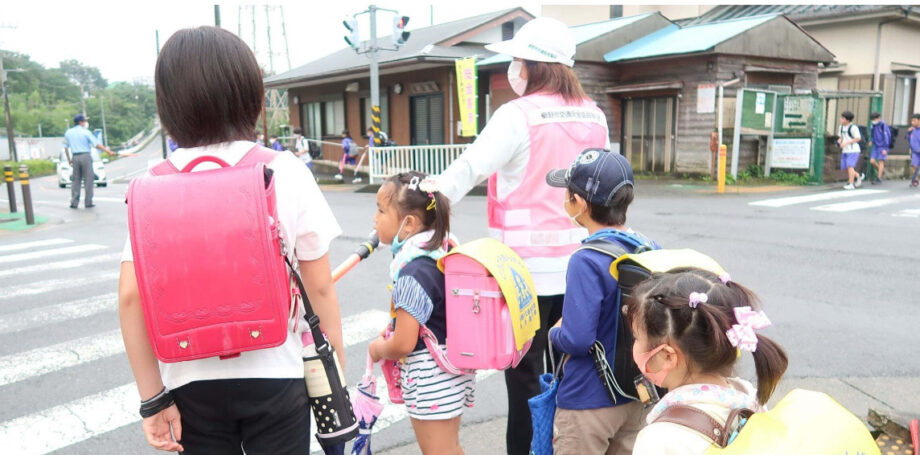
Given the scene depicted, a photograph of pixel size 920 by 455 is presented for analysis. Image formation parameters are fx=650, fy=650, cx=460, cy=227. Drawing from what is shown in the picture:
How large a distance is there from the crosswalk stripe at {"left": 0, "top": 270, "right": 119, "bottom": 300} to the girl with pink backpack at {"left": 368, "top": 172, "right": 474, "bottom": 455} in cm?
601

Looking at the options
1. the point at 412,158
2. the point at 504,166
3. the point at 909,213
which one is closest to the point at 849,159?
the point at 909,213

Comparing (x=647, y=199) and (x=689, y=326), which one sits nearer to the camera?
(x=689, y=326)

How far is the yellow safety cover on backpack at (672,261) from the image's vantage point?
180cm

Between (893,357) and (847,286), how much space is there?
1.98 m

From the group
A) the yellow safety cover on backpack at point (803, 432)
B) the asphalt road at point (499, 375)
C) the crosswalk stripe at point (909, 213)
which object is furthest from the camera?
the crosswalk stripe at point (909, 213)

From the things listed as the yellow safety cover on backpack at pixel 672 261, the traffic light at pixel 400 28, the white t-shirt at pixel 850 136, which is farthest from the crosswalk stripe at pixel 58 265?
the white t-shirt at pixel 850 136

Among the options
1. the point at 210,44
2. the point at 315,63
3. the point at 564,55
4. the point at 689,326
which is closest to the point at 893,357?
the point at 564,55

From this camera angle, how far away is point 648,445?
1427mm

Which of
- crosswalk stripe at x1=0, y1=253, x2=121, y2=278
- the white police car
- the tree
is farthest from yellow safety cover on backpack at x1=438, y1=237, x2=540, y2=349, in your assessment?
the tree

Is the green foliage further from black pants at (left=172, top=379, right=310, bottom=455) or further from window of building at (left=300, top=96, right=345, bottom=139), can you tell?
black pants at (left=172, top=379, right=310, bottom=455)

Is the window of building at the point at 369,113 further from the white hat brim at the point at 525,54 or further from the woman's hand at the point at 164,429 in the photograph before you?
the woman's hand at the point at 164,429

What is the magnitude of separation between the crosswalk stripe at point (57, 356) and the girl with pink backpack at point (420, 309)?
3280 millimetres

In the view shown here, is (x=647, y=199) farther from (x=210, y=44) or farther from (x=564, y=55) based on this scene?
(x=210, y=44)

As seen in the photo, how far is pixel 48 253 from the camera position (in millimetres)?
9242
